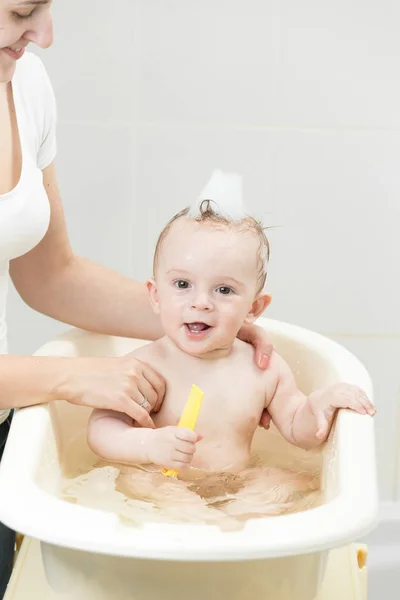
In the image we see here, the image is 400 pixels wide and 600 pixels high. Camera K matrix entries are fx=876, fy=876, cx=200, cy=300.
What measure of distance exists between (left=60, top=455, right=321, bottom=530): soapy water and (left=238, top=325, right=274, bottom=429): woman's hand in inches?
4.1

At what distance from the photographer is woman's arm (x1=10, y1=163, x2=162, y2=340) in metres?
1.38

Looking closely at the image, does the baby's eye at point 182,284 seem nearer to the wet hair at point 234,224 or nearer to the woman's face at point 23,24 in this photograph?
the wet hair at point 234,224

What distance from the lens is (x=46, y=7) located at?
109 cm

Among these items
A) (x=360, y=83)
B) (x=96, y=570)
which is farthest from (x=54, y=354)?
(x=360, y=83)

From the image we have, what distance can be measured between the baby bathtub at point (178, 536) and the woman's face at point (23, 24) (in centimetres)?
46

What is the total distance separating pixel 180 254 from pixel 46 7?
36 cm

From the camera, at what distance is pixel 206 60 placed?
71.0 inches

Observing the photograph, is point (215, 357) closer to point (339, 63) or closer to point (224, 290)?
point (224, 290)

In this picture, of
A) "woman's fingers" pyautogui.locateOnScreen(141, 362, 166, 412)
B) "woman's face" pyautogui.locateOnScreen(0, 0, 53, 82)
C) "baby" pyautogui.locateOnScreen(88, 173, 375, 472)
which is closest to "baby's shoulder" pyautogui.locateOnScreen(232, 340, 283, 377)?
"baby" pyautogui.locateOnScreen(88, 173, 375, 472)

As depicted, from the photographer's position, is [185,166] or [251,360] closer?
[251,360]

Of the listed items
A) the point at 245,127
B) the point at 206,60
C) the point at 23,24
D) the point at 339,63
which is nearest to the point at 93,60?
the point at 206,60

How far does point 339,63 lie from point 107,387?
3.29ft

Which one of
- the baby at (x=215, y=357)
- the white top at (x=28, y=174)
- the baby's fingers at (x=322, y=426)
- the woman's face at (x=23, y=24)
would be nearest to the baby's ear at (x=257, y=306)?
the baby at (x=215, y=357)

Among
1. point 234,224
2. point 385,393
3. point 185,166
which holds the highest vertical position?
point 185,166
